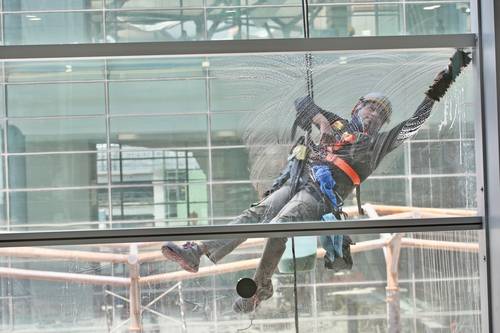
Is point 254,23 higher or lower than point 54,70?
higher

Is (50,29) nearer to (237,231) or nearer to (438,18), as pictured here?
(237,231)

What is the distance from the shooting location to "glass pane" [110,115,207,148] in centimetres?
256

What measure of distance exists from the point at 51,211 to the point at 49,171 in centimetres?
12

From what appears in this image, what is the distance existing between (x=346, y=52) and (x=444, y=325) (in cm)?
92

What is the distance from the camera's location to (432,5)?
2627 millimetres

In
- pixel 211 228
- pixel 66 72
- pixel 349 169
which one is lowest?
pixel 211 228

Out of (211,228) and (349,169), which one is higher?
(349,169)

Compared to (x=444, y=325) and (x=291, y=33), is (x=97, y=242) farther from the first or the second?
(x=444, y=325)

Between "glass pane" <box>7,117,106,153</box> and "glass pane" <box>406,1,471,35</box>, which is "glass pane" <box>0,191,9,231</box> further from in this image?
"glass pane" <box>406,1,471,35</box>

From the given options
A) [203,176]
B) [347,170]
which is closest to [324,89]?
[347,170]

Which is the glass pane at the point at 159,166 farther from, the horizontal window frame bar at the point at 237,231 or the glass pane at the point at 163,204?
the horizontal window frame bar at the point at 237,231

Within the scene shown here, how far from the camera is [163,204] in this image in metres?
2.57

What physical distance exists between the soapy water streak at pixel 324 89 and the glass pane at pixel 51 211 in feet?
1.76

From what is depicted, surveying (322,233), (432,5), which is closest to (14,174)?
(322,233)
